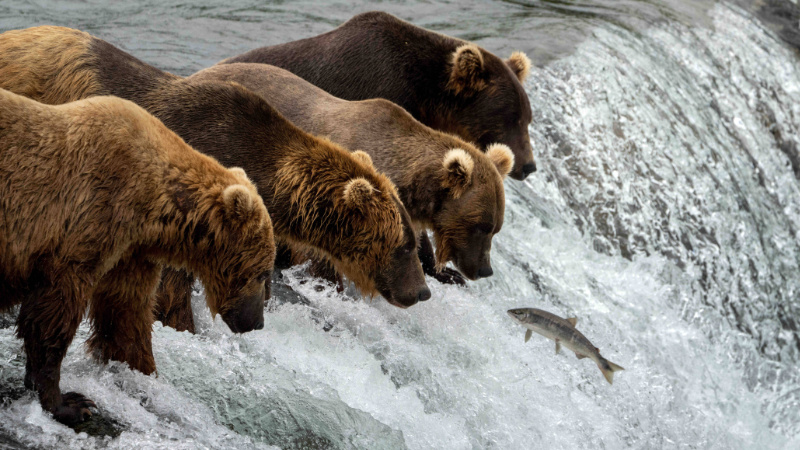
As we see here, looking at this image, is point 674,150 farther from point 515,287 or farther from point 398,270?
point 398,270

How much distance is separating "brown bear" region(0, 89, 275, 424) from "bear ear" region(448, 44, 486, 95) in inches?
133

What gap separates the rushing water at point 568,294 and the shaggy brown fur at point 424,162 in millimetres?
613

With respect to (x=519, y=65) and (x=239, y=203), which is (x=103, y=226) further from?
(x=519, y=65)

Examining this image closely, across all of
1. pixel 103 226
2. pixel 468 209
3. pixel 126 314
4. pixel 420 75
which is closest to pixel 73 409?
pixel 126 314

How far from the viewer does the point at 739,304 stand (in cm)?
990

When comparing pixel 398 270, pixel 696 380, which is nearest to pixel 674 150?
pixel 696 380

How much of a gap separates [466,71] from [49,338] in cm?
450

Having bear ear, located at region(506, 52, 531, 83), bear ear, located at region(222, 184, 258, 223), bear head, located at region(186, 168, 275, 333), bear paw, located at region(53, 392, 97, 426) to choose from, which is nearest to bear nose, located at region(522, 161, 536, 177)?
bear ear, located at region(506, 52, 531, 83)

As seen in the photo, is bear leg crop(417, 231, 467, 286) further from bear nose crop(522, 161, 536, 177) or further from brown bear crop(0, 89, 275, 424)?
brown bear crop(0, 89, 275, 424)

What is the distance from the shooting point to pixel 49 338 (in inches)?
159

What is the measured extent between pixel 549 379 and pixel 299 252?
2.12 metres

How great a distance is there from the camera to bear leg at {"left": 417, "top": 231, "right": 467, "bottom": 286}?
705cm

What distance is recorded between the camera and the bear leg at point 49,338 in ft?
13.2

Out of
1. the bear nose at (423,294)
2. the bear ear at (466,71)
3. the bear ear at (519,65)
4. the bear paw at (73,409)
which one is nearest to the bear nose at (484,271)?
the bear nose at (423,294)
